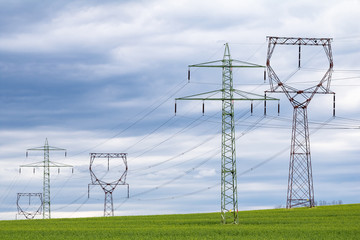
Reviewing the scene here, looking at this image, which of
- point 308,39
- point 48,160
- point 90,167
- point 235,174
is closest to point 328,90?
point 308,39

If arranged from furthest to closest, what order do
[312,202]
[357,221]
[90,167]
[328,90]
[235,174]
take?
1. [90,167]
2. [312,202]
3. [328,90]
4. [357,221]
5. [235,174]

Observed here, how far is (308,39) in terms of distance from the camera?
81.2 metres

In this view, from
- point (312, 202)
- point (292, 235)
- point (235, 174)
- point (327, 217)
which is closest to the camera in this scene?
point (292, 235)

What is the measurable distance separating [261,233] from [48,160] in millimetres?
54135

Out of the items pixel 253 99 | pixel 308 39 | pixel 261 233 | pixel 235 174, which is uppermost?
pixel 308 39

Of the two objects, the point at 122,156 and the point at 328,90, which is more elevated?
the point at 328,90

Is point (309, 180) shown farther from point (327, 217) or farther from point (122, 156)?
point (122, 156)

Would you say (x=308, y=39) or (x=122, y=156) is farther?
(x=122, y=156)

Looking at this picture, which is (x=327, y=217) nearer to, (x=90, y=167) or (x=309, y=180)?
(x=309, y=180)

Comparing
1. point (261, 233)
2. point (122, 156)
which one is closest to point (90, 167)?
point (122, 156)

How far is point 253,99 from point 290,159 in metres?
21.1

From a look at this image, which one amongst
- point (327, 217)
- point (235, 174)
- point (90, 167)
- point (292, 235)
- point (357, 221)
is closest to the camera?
point (292, 235)

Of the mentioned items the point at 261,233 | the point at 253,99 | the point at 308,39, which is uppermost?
the point at 308,39

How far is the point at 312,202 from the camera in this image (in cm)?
8725
